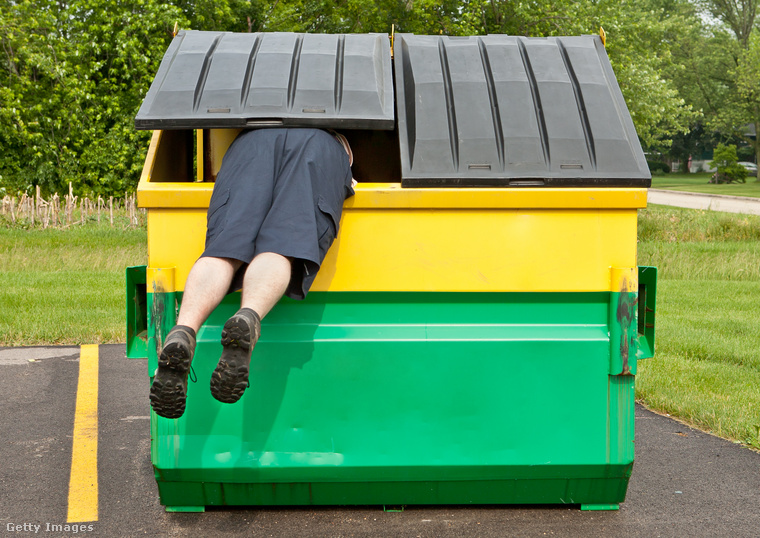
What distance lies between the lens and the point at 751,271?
11.1 m

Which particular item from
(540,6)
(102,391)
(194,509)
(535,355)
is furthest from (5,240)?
(540,6)

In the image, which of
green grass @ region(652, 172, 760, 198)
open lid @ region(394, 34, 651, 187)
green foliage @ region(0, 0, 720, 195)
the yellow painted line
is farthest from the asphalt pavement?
green grass @ region(652, 172, 760, 198)

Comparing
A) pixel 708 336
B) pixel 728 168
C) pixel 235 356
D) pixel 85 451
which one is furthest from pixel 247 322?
pixel 728 168

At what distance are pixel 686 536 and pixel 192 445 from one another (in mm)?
1908

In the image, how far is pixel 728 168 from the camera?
49.9m

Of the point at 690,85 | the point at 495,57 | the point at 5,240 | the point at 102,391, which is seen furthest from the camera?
the point at 690,85

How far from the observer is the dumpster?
280cm

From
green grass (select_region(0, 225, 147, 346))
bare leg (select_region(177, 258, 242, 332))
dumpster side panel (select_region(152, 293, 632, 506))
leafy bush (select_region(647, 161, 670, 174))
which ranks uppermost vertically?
bare leg (select_region(177, 258, 242, 332))

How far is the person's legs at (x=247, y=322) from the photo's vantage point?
237 cm

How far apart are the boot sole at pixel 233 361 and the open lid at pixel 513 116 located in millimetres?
864

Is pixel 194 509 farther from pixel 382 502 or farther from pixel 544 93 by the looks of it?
pixel 544 93

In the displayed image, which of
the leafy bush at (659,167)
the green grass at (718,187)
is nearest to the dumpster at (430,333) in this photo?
the green grass at (718,187)

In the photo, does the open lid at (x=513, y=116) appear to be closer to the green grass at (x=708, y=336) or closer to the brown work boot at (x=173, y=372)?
the brown work boot at (x=173, y=372)

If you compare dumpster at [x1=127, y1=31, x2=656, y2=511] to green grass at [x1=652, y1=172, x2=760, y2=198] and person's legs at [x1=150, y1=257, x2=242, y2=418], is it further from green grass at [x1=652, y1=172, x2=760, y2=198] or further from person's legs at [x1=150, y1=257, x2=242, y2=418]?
green grass at [x1=652, y1=172, x2=760, y2=198]
